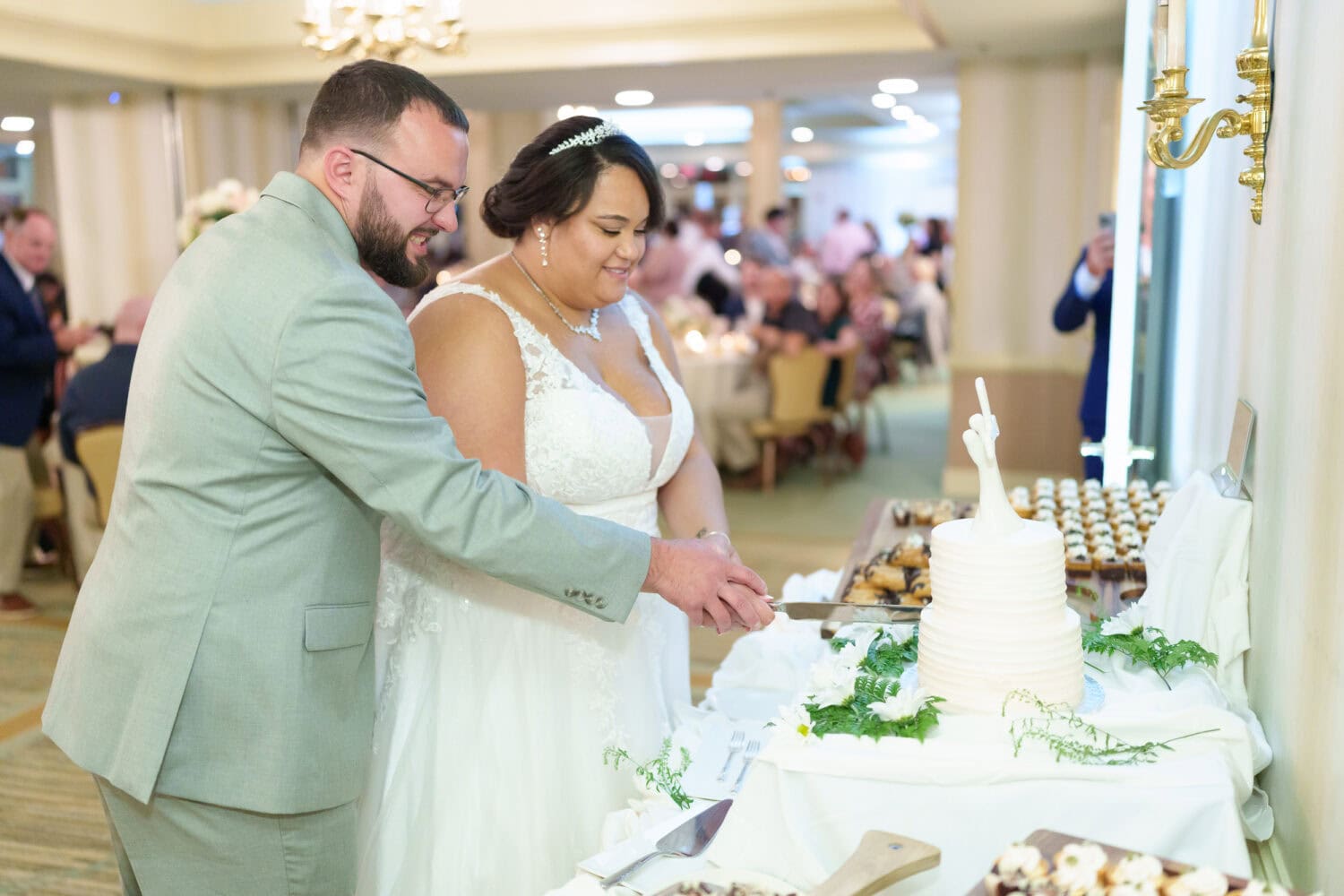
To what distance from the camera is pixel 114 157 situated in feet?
29.4

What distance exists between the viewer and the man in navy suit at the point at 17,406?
209 inches

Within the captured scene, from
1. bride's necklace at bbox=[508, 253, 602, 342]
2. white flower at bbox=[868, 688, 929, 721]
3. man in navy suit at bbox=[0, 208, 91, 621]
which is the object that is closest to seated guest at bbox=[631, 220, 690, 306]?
man in navy suit at bbox=[0, 208, 91, 621]

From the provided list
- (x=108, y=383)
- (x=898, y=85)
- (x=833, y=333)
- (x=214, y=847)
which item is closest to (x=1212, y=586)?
(x=214, y=847)

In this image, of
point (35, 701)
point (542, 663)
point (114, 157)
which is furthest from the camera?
A: point (114, 157)

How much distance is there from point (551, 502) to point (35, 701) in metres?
3.52

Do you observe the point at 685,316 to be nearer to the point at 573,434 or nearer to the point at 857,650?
the point at 573,434

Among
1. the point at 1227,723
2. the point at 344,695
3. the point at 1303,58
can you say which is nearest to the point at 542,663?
the point at 344,695

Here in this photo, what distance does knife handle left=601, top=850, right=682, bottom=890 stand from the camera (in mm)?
1516

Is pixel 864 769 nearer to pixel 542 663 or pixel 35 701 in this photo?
pixel 542 663

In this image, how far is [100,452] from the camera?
15.9ft

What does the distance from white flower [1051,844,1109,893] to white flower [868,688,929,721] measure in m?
0.30

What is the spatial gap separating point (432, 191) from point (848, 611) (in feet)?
3.08

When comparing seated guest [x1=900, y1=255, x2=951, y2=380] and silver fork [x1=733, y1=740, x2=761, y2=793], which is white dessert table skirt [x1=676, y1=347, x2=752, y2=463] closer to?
silver fork [x1=733, y1=740, x2=761, y2=793]

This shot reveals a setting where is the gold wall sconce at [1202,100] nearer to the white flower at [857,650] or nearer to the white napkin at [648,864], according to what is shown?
the white flower at [857,650]
